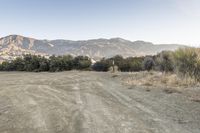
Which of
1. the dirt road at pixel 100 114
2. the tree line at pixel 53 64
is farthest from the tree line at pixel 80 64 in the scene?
the dirt road at pixel 100 114

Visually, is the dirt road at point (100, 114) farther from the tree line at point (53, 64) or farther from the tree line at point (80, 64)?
the tree line at point (53, 64)

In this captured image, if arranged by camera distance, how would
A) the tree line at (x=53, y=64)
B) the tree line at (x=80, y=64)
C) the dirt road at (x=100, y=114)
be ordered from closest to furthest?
1. the dirt road at (x=100, y=114)
2. the tree line at (x=80, y=64)
3. the tree line at (x=53, y=64)

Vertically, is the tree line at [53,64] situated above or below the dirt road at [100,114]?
above

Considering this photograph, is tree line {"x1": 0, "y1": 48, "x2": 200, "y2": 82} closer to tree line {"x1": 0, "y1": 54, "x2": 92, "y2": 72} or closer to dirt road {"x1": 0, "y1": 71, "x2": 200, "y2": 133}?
tree line {"x1": 0, "y1": 54, "x2": 92, "y2": 72}

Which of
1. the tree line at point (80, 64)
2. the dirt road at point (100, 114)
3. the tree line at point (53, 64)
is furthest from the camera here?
the tree line at point (53, 64)

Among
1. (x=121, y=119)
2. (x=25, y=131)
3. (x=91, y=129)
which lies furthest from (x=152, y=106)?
(x=25, y=131)

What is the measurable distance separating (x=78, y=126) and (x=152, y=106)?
3506mm

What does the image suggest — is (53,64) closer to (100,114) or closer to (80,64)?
(80,64)

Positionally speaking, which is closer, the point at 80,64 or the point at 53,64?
the point at 53,64

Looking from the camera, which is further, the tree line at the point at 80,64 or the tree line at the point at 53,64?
the tree line at the point at 53,64

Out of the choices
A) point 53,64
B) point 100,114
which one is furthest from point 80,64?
point 100,114

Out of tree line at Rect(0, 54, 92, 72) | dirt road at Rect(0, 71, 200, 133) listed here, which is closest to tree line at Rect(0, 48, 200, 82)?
tree line at Rect(0, 54, 92, 72)

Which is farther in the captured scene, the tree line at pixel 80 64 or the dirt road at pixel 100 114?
the tree line at pixel 80 64

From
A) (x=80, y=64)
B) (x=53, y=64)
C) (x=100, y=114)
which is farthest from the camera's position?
(x=80, y=64)
